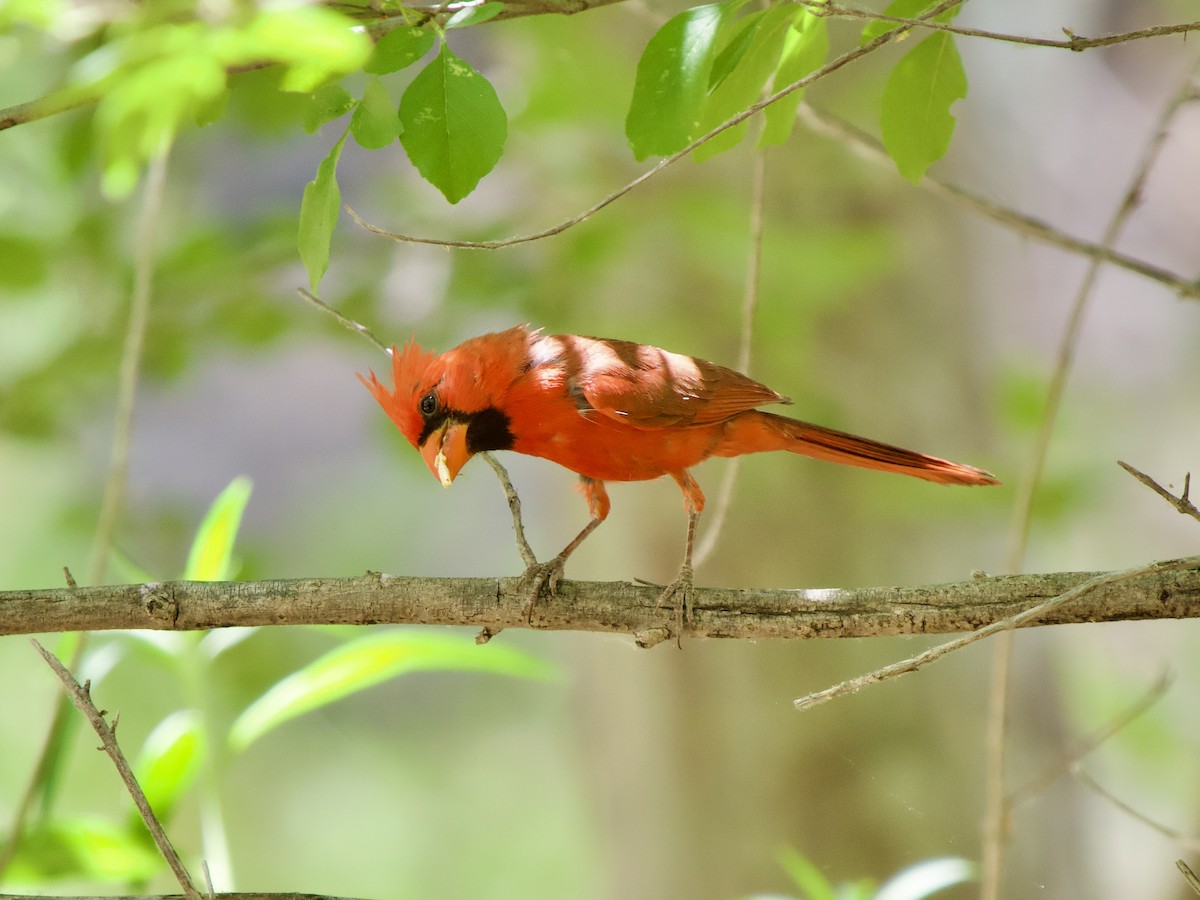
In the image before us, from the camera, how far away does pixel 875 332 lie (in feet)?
13.0

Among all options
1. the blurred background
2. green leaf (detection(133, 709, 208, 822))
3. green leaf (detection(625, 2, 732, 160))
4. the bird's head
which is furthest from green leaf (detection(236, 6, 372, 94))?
the blurred background

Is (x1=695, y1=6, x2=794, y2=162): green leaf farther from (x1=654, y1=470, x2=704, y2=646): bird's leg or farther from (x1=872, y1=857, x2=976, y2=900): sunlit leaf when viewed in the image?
(x1=872, y1=857, x2=976, y2=900): sunlit leaf

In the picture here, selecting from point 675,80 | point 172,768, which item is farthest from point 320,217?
point 172,768

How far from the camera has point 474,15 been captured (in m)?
1.25

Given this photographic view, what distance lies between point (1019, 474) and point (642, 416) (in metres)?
2.00

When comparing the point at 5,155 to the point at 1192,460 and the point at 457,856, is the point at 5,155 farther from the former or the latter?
the point at 1192,460

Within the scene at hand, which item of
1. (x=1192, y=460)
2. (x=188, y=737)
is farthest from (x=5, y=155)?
(x=1192, y=460)

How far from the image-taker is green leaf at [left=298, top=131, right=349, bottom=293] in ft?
4.12

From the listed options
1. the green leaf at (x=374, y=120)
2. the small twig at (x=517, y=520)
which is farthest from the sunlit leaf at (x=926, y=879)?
the green leaf at (x=374, y=120)

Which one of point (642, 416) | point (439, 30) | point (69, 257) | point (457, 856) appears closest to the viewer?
point (439, 30)

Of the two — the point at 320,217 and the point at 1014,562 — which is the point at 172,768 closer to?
the point at 320,217

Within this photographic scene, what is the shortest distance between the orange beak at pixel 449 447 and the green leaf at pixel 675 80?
831mm

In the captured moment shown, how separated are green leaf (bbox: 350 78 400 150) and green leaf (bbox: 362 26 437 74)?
0.10ft

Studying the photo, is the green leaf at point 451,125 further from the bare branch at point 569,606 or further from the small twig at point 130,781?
the small twig at point 130,781
